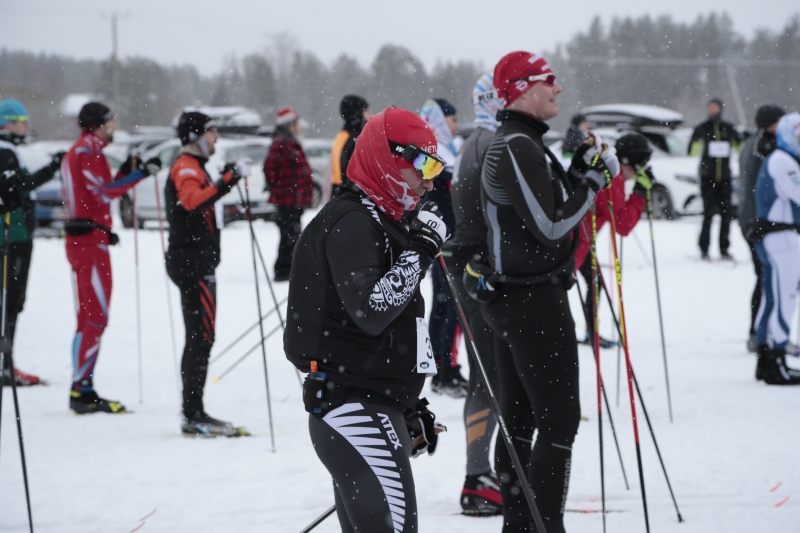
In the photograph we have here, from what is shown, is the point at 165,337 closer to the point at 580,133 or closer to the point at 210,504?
the point at 210,504

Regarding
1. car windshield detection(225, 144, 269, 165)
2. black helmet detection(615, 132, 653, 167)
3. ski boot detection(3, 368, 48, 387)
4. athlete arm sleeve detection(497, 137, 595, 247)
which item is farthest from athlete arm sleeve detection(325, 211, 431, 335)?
car windshield detection(225, 144, 269, 165)

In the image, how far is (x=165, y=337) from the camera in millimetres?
7633

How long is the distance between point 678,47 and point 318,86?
17.0m

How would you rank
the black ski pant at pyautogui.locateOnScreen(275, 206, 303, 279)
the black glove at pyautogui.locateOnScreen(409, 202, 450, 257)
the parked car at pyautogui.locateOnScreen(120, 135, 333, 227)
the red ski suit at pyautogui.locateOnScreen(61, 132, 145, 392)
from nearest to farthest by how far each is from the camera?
the black glove at pyautogui.locateOnScreen(409, 202, 450, 257) → the red ski suit at pyautogui.locateOnScreen(61, 132, 145, 392) → the black ski pant at pyautogui.locateOnScreen(275, 206, 303, 279) → the parked car at pyautogui.locateOnScreen(120, 135, 333, 227)

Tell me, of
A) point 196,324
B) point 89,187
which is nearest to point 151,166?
point 89,187

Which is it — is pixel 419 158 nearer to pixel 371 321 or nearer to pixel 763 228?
pixel 371 321

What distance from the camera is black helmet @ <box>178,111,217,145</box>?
467 centimetres

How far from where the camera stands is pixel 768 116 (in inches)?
228

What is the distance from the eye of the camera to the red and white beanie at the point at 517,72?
2.86 meters

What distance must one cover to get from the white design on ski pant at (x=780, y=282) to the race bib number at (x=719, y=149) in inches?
196

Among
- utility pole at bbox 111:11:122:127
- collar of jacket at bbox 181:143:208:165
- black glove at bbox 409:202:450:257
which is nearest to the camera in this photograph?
black glove at bbox 409:202:450:257

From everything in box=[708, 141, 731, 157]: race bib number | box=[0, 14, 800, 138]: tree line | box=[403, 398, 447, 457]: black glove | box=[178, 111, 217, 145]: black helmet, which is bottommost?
box=[403, 398, 447, 457]: black glove

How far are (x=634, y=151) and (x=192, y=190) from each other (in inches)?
97.5

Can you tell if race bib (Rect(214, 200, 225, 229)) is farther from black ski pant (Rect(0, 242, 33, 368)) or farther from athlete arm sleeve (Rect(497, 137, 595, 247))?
athlete arm sleeve (Rect(497, 137, 595, 247))
